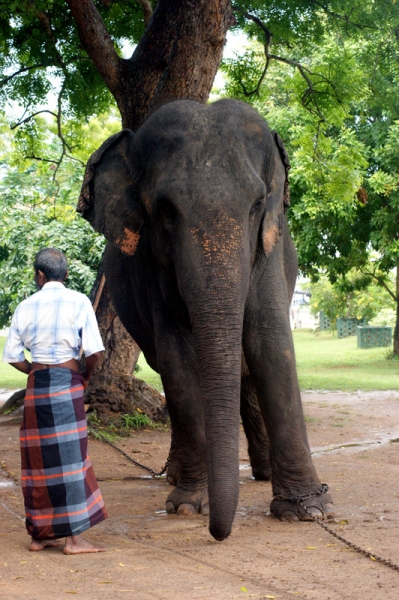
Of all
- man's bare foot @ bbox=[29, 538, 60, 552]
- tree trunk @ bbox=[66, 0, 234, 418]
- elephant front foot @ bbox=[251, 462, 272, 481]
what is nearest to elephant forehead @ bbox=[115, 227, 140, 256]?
man's bare foot @ bbox=[29, 538, 60, 552]

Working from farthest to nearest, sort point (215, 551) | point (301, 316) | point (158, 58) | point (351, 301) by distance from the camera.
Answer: point (301, 316)
point (351, 301)
point (158, 58)
point (215, 551)

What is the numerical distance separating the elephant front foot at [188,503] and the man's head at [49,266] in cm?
183

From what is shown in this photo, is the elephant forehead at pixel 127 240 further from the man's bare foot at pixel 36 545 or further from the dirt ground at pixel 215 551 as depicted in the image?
the man's bare foot at pixel 36 545

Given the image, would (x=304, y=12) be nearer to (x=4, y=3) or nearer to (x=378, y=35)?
(x=378, y=35)

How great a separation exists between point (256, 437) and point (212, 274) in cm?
269

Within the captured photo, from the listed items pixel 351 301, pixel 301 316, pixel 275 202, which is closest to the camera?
pixel 275 202

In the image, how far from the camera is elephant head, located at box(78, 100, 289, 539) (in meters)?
4.91

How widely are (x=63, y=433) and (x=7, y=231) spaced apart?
1733 cm

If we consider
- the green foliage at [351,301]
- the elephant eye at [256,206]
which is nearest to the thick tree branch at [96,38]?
the elephant eye at [256,206]

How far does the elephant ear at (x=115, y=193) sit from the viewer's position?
6078 mm

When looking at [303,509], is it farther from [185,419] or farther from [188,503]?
[185,419]

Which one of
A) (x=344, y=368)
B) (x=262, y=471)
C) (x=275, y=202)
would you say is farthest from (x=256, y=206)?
(x=344, y=368)

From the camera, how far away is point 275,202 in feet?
18.9

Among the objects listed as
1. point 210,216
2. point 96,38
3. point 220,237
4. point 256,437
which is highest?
point 96,38
